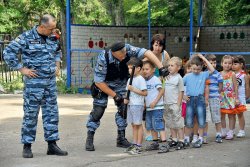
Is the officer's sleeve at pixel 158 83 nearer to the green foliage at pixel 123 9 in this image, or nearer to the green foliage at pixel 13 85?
the green foliage at pixel 13 85

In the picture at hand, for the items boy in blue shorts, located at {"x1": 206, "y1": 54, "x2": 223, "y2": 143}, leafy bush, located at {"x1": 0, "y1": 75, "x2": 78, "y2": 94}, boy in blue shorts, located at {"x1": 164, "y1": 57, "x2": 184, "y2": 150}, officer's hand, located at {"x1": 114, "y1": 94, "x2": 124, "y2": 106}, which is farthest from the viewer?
leafy bush, located at {"x1": 0, "y1": 75, "x2": 78, "y2": 94}

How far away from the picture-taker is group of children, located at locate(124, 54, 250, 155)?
721 centimetres

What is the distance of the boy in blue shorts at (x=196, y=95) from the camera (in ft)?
25.5

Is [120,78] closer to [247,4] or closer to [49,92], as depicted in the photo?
[49,92]

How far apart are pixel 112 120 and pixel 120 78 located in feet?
9.87

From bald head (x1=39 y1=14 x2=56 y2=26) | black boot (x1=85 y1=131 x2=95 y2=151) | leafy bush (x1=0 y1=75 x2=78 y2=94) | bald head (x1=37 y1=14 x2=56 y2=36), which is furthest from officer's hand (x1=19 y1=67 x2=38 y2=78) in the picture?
leafy bush (x1=0 y1=75 x2=78 y2=94)

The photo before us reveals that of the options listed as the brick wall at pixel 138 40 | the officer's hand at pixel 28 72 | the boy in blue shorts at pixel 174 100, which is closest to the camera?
the officer's hand at pixel 28 72

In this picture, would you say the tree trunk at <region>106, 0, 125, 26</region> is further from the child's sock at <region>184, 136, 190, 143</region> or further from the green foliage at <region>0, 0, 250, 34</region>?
the child's sock at <region>184, 136, 190, 143</region>

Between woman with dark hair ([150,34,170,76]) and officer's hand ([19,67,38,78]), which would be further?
woman with dark hair ([150,34,170,76])

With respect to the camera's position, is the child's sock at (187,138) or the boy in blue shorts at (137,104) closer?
the boy in blue shorts at (137,104)

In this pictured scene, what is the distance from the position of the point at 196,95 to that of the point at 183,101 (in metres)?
0.25

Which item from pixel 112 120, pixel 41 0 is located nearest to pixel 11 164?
pixel 112 120

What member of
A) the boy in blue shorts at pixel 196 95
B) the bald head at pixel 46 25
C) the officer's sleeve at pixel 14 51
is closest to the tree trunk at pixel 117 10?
the boy in blue shorts at pixel 196 95

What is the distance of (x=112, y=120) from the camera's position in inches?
405
